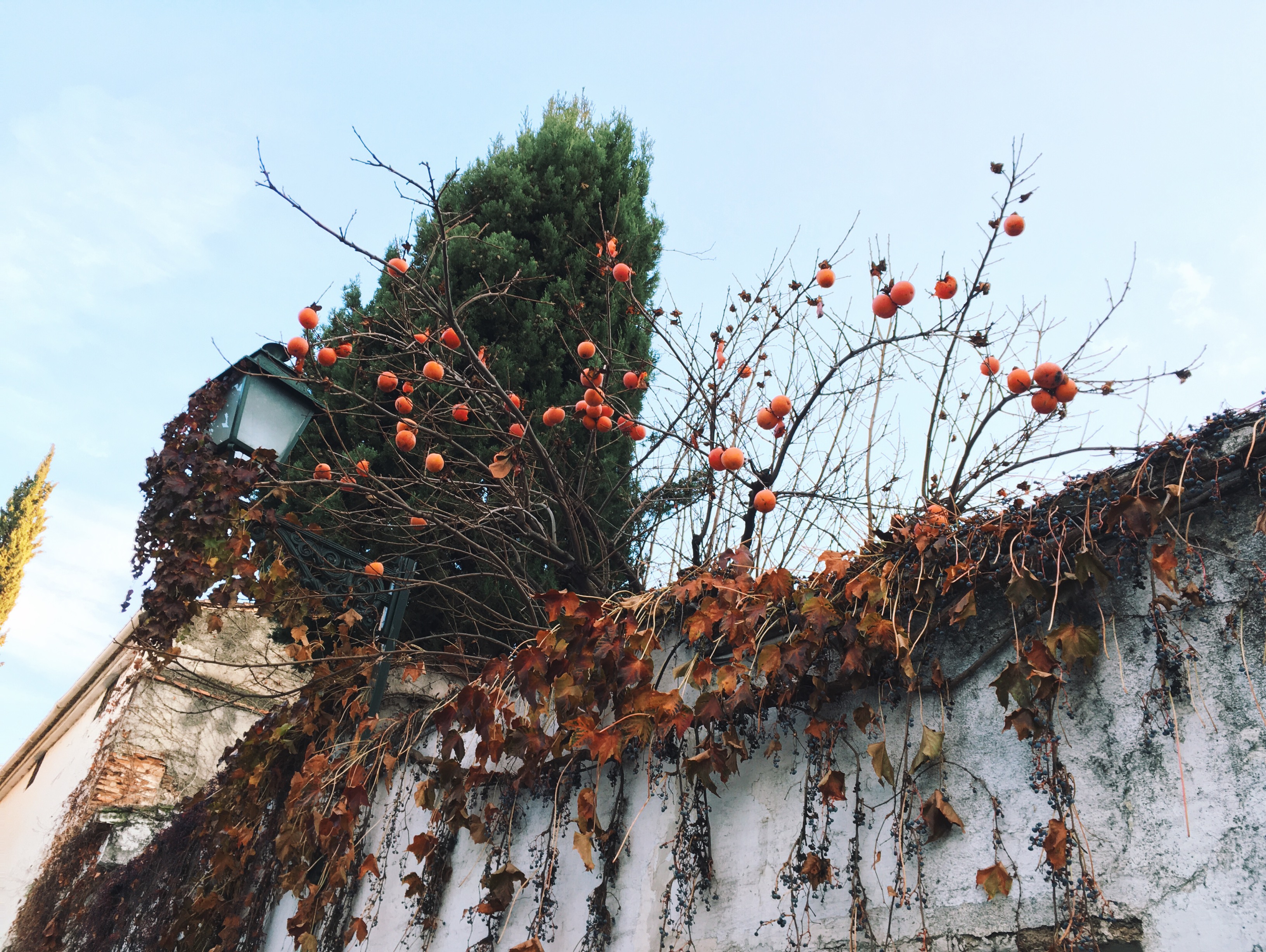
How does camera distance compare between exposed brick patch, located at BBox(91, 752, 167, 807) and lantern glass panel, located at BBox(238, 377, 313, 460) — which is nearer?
lantern glass panel, located at BBox(238, 377, 313, 460)

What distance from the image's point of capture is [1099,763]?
1936mm

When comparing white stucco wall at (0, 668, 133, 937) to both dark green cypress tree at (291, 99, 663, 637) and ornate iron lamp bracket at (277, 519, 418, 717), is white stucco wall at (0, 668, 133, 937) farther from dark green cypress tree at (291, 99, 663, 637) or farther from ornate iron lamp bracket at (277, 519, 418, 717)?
ornate iron lamp bracket at (277, 519, 418, 717)

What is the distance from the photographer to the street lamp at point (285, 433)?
379 cm

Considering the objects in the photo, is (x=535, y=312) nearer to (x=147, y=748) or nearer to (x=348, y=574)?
(x=348, y=574)

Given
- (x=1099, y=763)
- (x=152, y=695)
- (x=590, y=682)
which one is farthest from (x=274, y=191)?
(x=152, y=695)

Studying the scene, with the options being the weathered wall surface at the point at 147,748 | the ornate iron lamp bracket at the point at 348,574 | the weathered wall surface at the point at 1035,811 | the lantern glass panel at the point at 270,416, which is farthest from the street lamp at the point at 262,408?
the weathered wall surface at the point at 147,748

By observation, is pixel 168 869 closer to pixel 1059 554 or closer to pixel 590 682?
pixel 590 682

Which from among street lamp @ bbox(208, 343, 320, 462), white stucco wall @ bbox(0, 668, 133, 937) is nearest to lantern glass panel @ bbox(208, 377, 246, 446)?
street lamp @ bbox(208, 343, 320, 462)

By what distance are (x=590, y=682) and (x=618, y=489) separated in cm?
280

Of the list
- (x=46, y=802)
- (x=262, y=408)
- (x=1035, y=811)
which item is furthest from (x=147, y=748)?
(x=1035, y=811)

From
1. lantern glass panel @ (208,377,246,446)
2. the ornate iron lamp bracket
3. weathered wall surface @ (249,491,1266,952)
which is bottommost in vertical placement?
weathered wall surface @ (249,491,1266,952)

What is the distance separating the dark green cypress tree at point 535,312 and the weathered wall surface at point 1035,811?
7.10ft

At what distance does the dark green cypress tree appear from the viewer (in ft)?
17.4

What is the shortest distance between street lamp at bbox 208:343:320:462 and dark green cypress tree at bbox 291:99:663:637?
77cm
